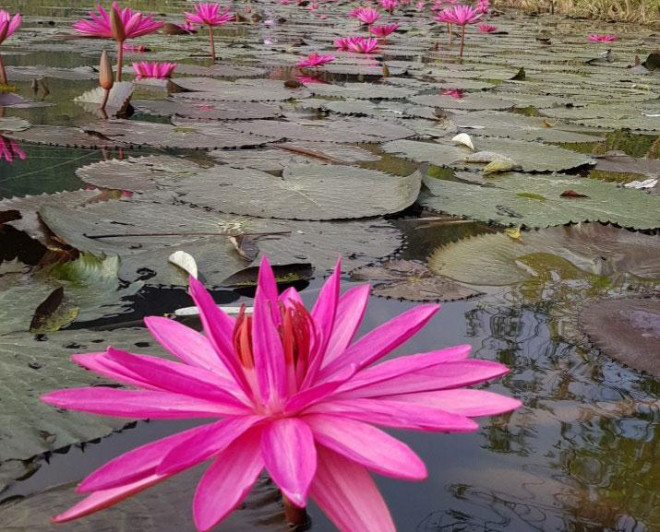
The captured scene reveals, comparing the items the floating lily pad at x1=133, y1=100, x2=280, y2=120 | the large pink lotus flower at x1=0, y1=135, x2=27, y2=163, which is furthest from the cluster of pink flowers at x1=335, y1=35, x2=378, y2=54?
the large pink lotus flower at x1=0, y1=135, x2=27, y2=163

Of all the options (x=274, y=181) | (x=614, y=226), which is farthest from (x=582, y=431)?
(x=274, y=181)

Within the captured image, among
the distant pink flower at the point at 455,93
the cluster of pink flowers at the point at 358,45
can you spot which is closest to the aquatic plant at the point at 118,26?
the distant pink flower at the point at 455,93

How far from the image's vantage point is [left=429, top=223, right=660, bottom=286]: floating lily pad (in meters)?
1.31

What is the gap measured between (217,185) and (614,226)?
933 mm

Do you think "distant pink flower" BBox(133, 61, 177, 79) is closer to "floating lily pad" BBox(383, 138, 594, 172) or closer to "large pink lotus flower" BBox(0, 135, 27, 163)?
"large pink lotus flower" BBox(0, 135, 27, 163)

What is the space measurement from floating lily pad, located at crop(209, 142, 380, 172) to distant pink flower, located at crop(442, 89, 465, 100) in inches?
55.1

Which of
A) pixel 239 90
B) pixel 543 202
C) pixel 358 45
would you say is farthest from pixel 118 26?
pixel 358 45

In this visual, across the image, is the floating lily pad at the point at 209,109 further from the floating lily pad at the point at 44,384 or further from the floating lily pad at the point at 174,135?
the floating lily pad at the point at 44,384

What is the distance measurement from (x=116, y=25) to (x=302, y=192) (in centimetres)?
135

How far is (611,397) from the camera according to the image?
0.87m

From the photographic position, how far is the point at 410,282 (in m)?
1.23

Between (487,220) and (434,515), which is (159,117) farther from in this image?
(434,515)

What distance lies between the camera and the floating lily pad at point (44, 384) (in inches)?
28.1

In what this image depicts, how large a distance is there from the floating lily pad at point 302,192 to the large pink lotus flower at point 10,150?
0.58m
